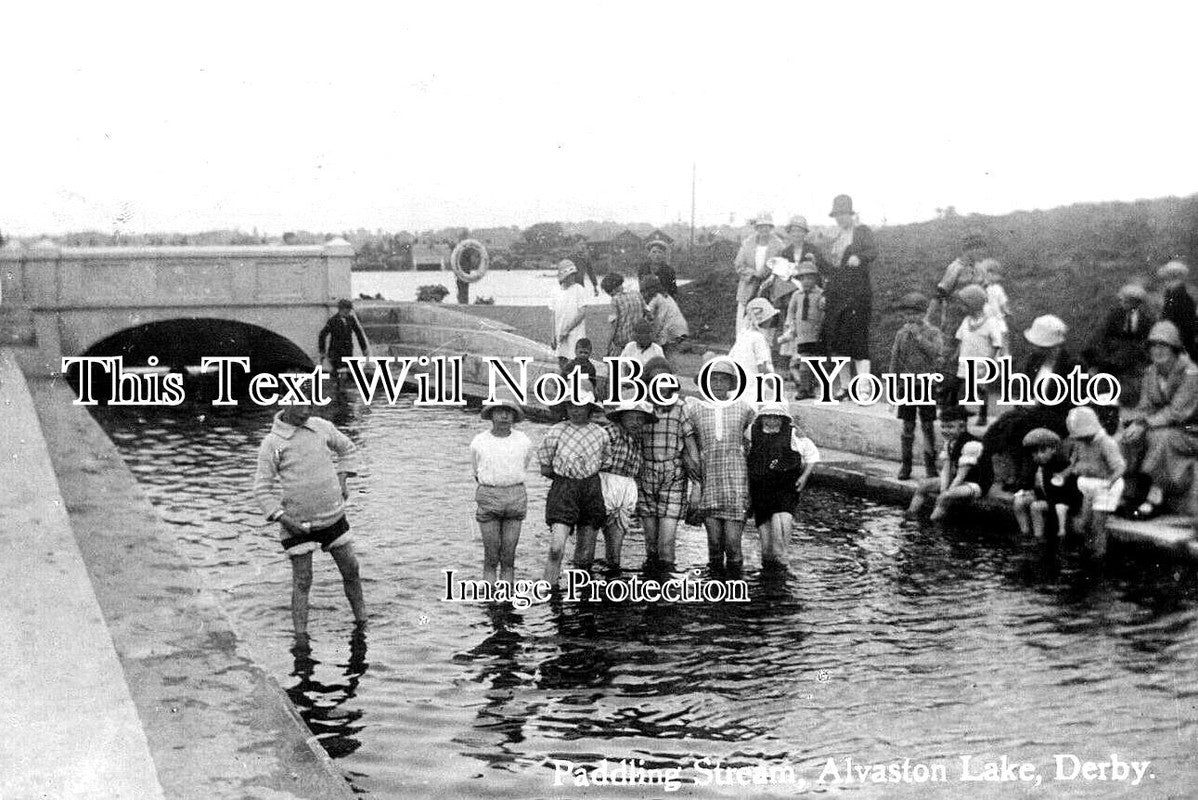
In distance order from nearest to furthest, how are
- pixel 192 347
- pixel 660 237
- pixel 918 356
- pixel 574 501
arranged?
pixel 574 501, pixel 918 356, pixel 660 237, pixel 192 347

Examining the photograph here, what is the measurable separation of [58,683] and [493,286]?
40.7 metres

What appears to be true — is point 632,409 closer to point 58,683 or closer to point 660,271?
point 58,683

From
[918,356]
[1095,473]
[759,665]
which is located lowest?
[759,665]

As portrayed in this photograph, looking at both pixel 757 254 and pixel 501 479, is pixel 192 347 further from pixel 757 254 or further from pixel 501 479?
pixel 501 479

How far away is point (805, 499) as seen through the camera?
41.1ft

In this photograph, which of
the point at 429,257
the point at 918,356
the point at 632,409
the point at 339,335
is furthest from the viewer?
the point at 429,257

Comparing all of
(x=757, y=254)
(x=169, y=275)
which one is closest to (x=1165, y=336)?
(x=757, y=254)

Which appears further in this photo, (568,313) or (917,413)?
(568,313)

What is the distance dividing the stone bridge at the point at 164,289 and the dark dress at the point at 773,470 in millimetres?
17193

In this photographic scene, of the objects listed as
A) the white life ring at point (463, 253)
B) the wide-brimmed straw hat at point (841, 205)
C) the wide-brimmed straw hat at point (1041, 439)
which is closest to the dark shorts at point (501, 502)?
the wide-brimmed straw hat at point (1041, 439)

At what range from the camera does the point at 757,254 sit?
1505 centimetres

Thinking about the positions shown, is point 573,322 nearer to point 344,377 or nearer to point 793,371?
point 793,371

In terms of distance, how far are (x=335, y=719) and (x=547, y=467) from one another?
263cm

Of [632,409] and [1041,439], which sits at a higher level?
[632,409]
